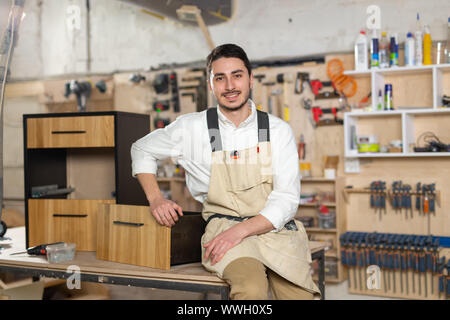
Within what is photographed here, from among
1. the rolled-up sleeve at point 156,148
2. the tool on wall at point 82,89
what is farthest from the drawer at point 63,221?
the tool on wall at point 82,89

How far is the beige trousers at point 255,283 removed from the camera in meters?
1.70

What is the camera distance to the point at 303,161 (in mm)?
4371

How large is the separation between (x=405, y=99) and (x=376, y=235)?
1080 millimetres

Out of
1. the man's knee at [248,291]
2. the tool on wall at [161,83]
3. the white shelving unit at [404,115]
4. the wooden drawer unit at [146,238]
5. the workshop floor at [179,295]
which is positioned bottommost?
the workshop floor at [179,295]

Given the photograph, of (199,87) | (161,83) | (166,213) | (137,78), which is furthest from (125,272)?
(137,78)

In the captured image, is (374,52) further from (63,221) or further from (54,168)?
(63,221)

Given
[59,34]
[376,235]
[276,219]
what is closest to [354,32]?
[376,235]

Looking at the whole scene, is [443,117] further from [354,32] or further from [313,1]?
[313,1]

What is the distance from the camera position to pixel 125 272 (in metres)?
1.97

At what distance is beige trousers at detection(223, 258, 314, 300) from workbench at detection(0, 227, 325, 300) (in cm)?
7

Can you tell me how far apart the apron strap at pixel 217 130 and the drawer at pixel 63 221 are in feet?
2.30

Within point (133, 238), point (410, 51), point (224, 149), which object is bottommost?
→ point (133, 238)

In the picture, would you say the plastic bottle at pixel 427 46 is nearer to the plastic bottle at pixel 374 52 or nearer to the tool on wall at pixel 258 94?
the plastic bottle at pixel 374 52

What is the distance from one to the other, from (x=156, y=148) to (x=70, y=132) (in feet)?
1.90
